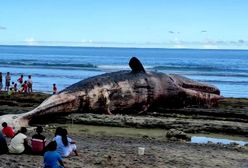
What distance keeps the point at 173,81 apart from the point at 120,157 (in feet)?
34.6

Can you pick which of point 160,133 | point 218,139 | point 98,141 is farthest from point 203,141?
point 98,141

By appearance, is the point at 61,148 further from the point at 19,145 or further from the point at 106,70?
the point at 106,70

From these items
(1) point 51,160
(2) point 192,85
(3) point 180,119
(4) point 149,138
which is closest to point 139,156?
(1) point 51,160

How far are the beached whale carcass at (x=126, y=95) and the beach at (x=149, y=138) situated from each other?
0.59 metres

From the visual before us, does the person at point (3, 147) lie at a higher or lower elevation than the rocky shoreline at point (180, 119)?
lower

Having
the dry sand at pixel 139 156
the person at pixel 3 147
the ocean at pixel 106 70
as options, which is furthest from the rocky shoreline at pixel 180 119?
the ocean at pixel 106 70

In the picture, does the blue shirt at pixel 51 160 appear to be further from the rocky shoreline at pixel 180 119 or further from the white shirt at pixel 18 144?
the rocky shoreline at pixel 180 119

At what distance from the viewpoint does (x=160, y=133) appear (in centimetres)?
1655

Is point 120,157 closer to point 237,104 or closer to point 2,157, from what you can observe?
point 2,157

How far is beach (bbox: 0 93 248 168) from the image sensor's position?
11.6 meters

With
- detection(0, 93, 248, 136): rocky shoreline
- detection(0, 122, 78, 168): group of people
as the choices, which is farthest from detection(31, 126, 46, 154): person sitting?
detection(0, 93, 248, 136): rocky shoreline

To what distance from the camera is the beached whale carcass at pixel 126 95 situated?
17.8 metres

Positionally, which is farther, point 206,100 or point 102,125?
point 206,100

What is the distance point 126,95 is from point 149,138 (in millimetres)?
4549
